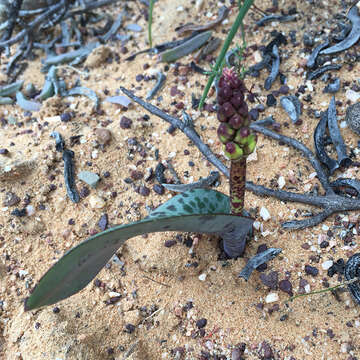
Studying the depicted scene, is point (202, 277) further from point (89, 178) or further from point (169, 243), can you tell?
point (89, 178)

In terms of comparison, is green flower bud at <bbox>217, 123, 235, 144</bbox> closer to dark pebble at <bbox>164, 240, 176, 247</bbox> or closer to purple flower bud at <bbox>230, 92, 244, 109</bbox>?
purple flower bud at <bbox>230, 92, 244, 109</bbox>

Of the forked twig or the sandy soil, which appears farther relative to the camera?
the forked twig

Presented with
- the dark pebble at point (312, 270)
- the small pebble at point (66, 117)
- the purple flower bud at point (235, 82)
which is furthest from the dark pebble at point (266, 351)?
the small pebble at point (66, 117)

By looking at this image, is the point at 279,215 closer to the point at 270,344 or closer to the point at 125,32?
the point at 270,344

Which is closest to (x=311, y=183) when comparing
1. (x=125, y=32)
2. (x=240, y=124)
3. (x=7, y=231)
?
(x=240, y=124)

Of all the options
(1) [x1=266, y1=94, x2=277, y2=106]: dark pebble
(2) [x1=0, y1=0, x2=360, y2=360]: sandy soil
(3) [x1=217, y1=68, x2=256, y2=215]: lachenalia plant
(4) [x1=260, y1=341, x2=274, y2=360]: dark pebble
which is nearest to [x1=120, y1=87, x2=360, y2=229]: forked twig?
(2) [x1=0, y1=0, x2=360, y2=360]: sandy soil

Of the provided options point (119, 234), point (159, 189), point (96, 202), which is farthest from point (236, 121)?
point (96, 202)
